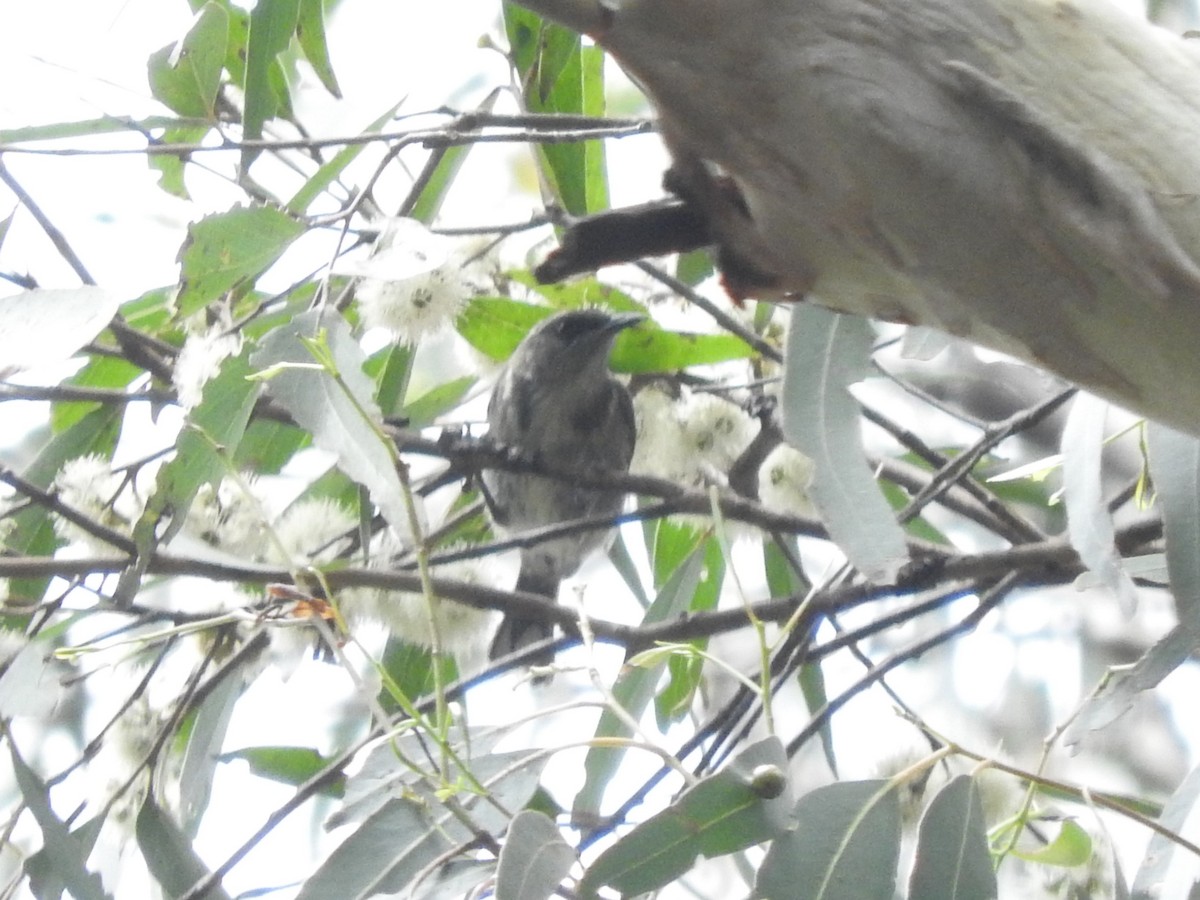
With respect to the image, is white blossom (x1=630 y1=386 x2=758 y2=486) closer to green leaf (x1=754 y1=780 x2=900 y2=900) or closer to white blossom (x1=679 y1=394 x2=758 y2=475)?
white blossom (x1=679 y1=394 x2=758 y2=475)

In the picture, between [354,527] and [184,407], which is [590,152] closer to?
[354,527]

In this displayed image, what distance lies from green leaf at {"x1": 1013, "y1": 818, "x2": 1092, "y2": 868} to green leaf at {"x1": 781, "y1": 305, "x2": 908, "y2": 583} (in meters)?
0.47

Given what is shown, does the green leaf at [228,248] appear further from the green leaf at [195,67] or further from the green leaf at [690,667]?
the green leaf at [690,667]

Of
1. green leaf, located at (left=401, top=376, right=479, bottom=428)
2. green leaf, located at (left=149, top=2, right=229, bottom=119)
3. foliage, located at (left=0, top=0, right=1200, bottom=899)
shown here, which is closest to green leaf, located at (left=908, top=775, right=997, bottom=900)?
foliage, located at (left=0, top=0, right=1200, bottom=899)

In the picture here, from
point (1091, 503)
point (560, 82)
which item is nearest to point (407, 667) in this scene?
point (560, 82)

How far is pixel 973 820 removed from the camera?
3.59ft

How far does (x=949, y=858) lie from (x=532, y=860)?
0.37 m

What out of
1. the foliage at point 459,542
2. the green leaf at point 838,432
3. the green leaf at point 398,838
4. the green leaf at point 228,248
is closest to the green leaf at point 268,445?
the foliage at point 459,542

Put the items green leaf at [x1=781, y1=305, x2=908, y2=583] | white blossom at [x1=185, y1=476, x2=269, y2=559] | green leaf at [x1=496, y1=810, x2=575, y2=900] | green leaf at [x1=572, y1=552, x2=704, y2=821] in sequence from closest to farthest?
1. green leaf at [x1=496, y1=810, x2=575, y2=900]
2. green leaf at [x1=781, y1=305, x2=908, y2=583]
3. white blossom at [x1=185, y1=476, x2=269, y2=559]
4. green leaf at [x1=572, y1=552, x2=704, y2=821]

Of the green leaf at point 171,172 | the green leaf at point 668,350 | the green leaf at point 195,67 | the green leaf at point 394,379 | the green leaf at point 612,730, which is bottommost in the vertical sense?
the green leaf at point 612,730

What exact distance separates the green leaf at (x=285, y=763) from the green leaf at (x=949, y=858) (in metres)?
0.71

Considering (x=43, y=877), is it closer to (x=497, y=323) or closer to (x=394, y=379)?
(x=394, y=379)

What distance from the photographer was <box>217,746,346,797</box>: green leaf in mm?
1526

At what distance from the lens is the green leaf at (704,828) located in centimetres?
96
